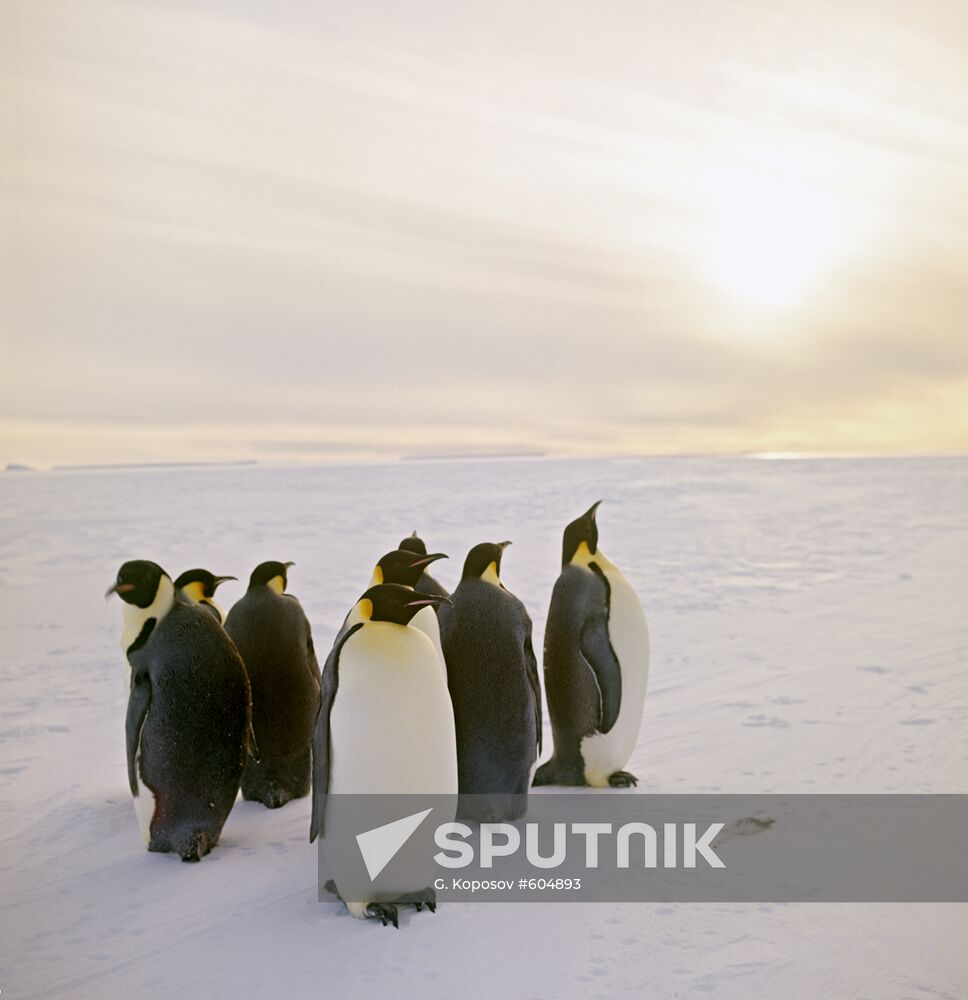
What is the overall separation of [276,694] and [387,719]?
793mm

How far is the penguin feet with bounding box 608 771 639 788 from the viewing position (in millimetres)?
3258

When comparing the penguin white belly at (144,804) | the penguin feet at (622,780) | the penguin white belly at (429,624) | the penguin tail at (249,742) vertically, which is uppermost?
the penguin white belly at (429,624)

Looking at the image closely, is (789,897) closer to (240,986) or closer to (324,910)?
(324,910)

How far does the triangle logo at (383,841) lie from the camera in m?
2.34

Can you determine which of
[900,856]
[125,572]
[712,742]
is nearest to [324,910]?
[125,572]

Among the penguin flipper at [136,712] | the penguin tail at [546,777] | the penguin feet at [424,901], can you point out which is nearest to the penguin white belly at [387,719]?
the penguin feet at [424,901]

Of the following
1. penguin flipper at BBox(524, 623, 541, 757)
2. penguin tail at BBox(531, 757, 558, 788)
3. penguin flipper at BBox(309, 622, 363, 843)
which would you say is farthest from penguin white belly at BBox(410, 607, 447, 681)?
penguin tail at BBox(531, 757, 558, 788)

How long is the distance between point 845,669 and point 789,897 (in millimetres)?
2662

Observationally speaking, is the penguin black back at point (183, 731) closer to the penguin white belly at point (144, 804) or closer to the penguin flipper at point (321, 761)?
the penguin white belly at point (144, 804)

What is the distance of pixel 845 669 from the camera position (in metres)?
4.88

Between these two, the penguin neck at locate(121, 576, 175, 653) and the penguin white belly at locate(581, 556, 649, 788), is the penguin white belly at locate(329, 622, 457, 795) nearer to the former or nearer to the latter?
the penguin neck at locate(121, 576, 175, 653)

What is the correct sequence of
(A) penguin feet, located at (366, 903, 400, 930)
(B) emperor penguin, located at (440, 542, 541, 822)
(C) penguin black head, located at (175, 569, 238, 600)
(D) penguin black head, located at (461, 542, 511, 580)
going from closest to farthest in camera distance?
(A) penguin feet, located at (366, 903, 400, 930) < (B) emperor penguin, located at (440, 542, 541, 822) < (D) penguin black head, located at (461, 542, 511, 580) < (C) penguin black head, located at (175, 569, 238, 600)

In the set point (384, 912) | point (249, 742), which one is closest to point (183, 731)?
point (249, 742)

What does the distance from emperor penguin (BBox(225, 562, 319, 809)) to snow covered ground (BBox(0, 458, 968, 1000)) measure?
0.08 meters
